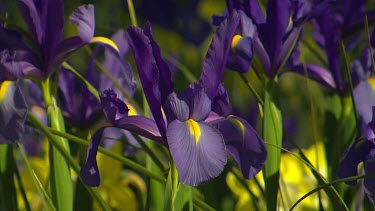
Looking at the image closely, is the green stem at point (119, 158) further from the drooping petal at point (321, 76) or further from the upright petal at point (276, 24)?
the drooping petal at point (321, 76)

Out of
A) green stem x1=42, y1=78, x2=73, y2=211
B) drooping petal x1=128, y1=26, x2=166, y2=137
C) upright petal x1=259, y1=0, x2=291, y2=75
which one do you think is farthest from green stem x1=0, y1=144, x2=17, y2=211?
upright petal x1=259, y1=0, x2=291, y2=75

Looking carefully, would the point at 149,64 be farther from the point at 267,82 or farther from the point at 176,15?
the point at 176,15

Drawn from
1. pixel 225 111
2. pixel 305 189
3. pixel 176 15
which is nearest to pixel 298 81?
pixel 176 15

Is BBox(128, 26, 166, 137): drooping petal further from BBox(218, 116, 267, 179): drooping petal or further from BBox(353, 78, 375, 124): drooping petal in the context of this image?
BBox(353, 78, 375, 124): drooping petal

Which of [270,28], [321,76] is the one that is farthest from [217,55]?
[321,76]

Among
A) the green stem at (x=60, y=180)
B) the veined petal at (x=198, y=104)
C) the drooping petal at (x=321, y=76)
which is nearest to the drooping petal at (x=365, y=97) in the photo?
the drooping petal at (x=321, y=76)

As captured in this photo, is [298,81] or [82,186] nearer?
[82,186]
